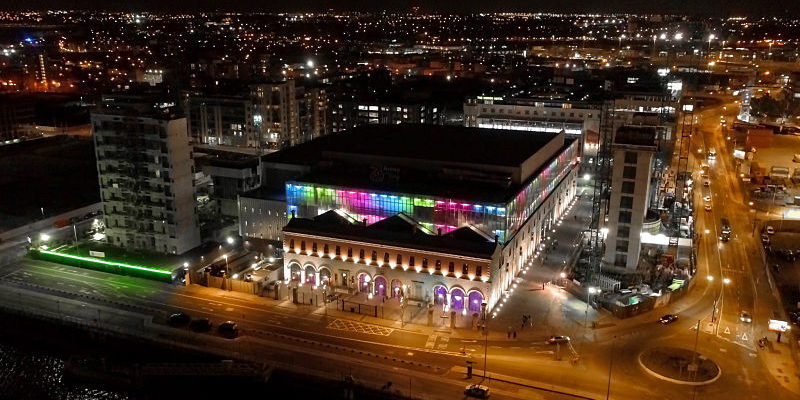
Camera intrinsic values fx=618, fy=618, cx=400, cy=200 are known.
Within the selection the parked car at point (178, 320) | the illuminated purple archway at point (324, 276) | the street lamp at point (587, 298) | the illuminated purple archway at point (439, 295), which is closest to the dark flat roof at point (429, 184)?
the illuminated purple archway at point (439, 295)

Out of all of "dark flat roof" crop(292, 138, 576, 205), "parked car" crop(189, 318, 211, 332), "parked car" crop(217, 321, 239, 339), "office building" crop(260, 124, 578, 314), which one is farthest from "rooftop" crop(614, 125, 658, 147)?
"parked car" crop(189, 318, 211, 332)

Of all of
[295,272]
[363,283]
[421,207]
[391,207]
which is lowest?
[363,283]

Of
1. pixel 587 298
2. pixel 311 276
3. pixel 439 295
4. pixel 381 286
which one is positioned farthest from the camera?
pixel 311 276

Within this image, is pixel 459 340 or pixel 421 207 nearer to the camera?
pixel 459 340

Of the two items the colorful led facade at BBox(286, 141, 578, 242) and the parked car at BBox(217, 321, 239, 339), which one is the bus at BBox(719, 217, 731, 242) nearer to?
the colorful led facade at BBox(286, 141, 578, 242)

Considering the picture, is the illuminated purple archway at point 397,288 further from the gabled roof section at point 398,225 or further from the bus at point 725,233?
the bus at point 725,233

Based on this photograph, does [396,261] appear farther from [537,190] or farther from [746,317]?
[746,317]

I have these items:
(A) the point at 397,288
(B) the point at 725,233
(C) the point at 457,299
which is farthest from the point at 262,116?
(B) the point at 725,233
